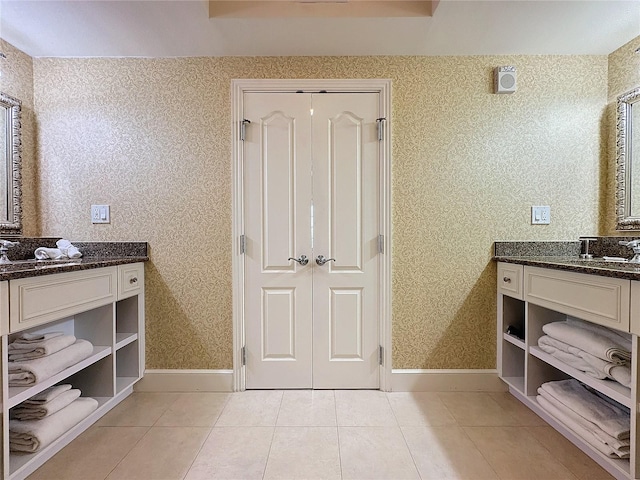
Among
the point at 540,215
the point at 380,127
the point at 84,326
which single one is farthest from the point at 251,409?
the point at 540,215

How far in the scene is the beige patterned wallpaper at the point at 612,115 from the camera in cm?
220

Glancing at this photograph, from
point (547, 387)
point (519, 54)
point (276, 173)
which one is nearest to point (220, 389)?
point (276, 173)

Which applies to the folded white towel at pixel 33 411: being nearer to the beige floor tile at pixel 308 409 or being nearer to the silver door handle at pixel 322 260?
the beige floor tile at pixel 308 409

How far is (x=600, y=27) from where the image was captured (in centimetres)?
206

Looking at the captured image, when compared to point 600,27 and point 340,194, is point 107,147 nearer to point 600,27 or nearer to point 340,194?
point 340,194

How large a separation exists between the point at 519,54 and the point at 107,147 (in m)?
2.86

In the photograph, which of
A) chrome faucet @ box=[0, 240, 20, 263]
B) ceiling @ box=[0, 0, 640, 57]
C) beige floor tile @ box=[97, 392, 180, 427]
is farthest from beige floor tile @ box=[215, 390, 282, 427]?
ceiling @ box=[0, 0, 640, 57]

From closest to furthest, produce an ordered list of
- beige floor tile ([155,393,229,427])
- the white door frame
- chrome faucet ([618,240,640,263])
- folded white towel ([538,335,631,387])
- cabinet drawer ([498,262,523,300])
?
folded white towel ([538,335,631,387]), chrome faucet ([618,240,640,263]), beige floor tile ([155,393,229,427]), cabinet drawer ([498,262,523,300]), the white door frame

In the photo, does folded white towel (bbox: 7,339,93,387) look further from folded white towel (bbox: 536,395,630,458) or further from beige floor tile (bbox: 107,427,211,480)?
folded white towel (bbox: 536,395,630,458)

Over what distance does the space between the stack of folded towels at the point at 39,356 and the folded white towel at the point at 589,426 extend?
2.47m

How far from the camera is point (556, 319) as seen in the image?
2.15 metres

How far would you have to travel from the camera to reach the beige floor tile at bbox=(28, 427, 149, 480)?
5.18ft

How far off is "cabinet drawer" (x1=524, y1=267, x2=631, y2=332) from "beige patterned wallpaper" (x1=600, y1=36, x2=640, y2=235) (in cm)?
81

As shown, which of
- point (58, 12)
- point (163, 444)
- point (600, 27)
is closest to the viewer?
point (163, 444)
